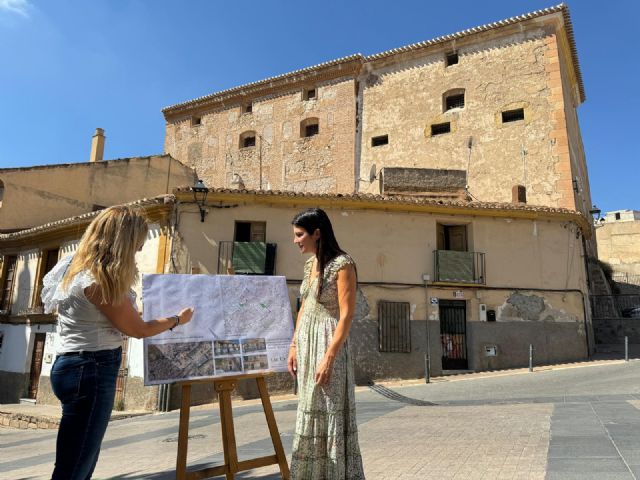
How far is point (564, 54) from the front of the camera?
20.1 metres

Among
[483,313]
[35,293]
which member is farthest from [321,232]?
[35,293]

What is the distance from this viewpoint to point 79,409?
2287mm

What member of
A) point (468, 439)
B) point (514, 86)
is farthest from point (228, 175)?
point (468, 439)

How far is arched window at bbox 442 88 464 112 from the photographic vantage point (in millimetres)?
21172

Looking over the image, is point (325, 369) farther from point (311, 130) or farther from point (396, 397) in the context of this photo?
point (311, 130)

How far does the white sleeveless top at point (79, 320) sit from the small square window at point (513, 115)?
20115mm

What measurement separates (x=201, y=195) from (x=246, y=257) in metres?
2.05

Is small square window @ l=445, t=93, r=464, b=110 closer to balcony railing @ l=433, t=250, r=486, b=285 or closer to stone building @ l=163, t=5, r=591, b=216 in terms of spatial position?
stone building @ l=163, t=5, r=591, b=216

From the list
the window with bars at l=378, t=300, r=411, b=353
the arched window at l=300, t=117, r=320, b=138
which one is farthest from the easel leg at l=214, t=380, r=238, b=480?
the arched window at l=300, t=117, r=320, b=138

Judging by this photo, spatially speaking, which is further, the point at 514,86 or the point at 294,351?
the point at 514,86

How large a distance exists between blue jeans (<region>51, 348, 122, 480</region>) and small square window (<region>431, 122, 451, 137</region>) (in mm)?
20599

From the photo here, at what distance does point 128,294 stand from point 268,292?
51.0 inches

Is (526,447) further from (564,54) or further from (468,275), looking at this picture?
(564,54)

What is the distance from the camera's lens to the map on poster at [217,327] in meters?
3.14
